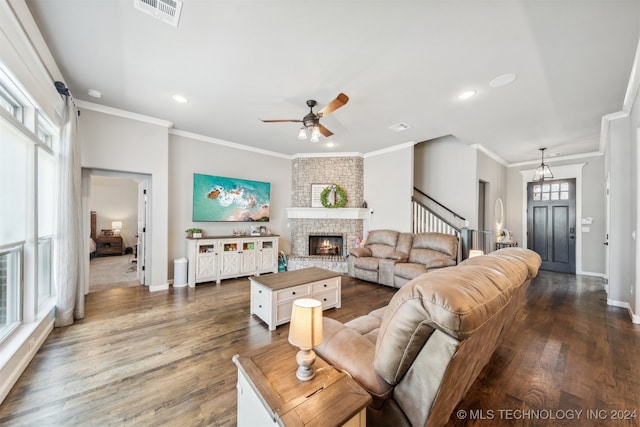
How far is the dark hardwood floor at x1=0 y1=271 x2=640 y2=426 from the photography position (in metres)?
1.62

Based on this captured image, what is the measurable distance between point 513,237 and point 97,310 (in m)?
8.82

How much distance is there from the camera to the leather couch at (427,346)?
34.7 inches

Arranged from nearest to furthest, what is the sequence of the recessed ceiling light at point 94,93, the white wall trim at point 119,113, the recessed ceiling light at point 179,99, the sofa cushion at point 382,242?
1. the recessed ceiling light at point 94,93
2. the recessed ceiling light at point 179,99
3. the white wall trim at point 119,113
4. the sofa cushion at point 382,242

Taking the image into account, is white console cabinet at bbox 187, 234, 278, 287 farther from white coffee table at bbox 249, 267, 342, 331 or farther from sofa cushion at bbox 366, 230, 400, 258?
sofa cushion at bbox 366, 230, 400, 258

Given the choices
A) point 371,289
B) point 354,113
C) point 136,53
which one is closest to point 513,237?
point 371,289

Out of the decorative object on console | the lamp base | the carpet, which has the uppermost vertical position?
the decorative object on console

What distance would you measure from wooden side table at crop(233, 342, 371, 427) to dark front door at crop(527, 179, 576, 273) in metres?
7.57

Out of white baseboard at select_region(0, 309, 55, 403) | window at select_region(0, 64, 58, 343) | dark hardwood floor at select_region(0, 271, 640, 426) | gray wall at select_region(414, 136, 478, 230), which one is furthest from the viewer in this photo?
gray wall at select_region(414, 136, 478, 230)

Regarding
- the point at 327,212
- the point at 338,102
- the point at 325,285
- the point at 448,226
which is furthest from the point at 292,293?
the point at 448,226

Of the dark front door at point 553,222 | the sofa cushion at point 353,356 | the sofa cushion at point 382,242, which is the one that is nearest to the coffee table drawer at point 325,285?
the sofa cushion at point 353,356

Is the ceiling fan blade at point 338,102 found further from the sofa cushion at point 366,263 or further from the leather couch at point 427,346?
the sofa cushion at point 366,263

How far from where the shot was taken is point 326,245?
6160 millimetres

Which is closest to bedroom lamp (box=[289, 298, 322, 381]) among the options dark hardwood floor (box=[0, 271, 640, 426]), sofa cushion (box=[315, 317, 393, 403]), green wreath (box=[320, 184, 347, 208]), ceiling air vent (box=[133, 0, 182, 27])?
sofa cushion (box=[315, 317, 393, 403])

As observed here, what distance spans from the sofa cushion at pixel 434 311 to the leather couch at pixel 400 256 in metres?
3.21
